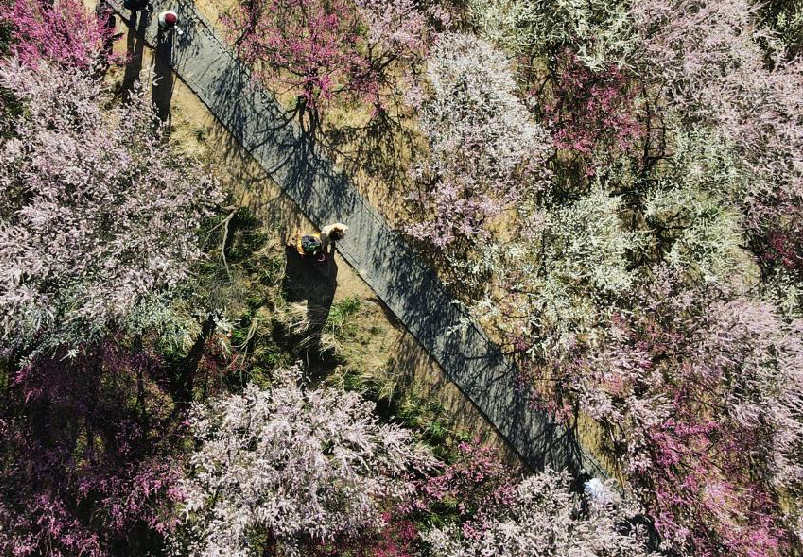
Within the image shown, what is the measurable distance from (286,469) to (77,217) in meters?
7.97

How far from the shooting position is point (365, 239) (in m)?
16.3

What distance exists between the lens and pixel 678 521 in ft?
54.1

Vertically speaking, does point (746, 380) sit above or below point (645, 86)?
below

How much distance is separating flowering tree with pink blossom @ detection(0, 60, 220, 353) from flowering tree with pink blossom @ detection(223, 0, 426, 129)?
4282 mm

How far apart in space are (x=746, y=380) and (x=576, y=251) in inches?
245

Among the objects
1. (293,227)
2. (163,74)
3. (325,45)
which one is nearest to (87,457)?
(293,227)

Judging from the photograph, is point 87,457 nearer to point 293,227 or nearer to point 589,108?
point 293,227

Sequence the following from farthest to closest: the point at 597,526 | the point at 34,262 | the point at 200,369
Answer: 1. the point at 200,369
2. the point at 597,526
3. the point at 34,262

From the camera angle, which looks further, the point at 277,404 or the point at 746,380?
the point at 746,380

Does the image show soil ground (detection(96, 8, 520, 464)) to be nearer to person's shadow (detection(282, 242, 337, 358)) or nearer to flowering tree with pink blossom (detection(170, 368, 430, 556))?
person's shadow (detection(282, 242, 337, 358))

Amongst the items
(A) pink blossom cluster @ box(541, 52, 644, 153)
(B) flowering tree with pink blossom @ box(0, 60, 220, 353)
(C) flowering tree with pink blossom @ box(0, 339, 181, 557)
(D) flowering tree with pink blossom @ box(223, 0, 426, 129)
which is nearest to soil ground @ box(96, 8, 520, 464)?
(D) flowering tree with pink blossom @ box(223, 0, 426, 129)

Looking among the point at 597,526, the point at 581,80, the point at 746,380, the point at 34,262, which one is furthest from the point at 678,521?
the point at 34,262

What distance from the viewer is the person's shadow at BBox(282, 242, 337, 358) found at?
16.0m

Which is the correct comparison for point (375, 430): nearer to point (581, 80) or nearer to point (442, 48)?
point (442, 48)
